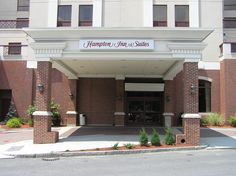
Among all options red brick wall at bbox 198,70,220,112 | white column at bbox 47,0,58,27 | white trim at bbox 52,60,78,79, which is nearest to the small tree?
white trim at bbox 52,60,78,79

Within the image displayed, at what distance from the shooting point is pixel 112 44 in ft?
59.1

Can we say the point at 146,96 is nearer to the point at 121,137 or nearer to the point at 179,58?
the point at 121,137

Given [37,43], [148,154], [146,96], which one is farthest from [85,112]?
[148,154]

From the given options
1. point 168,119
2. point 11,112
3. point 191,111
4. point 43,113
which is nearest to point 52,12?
point 11,112

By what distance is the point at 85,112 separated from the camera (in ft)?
96.0

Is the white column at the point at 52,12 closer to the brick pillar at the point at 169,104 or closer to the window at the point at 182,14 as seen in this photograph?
the window at the point at 182,14

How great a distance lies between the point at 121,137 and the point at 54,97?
11124 millimetres

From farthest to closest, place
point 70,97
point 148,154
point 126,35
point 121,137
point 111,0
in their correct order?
1. point 111,0
2. point 70,97
3. point 121,137
4. point 126,35
5. point 148,154

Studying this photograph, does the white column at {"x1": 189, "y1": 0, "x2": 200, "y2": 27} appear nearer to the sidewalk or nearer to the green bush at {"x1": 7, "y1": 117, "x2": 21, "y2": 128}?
the sidewalk

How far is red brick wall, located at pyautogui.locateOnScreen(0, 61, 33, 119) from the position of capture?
30.0 m

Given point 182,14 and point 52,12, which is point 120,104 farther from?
point 52,12

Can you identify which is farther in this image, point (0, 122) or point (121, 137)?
point (0, 122)

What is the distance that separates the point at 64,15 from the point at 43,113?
591 inches

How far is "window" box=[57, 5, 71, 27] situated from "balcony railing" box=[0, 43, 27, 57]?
160 inches
